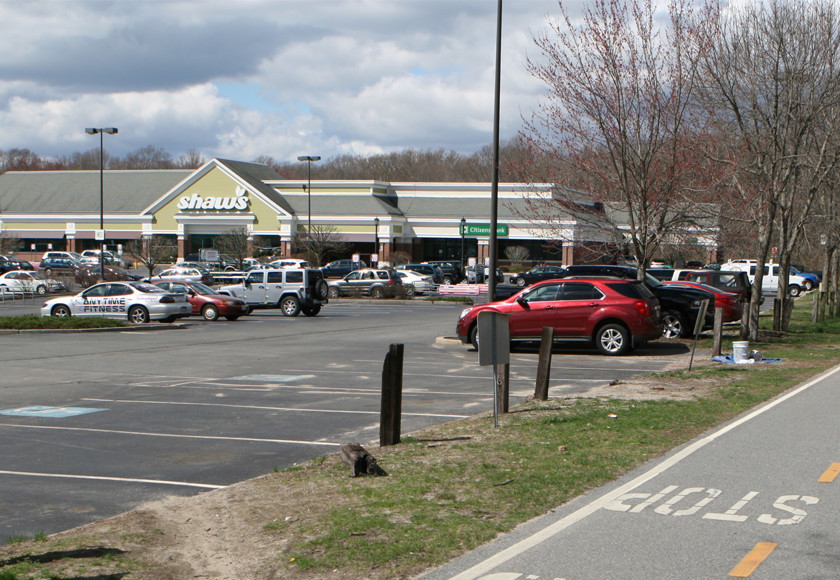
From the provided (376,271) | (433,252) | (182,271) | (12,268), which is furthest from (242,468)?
(433,252)

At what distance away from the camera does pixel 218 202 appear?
→ 7681 centimetres

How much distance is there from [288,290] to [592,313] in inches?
688

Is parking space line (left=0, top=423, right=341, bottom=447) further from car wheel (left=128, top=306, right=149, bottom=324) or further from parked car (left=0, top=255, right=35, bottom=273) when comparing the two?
parked car (left=0, top=255, right=35, bottom=273)

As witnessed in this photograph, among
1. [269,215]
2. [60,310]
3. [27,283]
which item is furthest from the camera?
[269,215]

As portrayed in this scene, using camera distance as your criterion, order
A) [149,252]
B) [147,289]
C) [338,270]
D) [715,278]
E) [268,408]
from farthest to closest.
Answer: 1. [338,270]
2. [149,252]
3. [715,278]
4. [147,289]
5. [268,408]

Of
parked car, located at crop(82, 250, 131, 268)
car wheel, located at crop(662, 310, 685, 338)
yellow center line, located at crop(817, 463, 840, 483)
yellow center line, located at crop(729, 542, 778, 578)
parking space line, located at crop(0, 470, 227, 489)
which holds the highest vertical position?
parked car, located at crop(82, 250, 131, 268)

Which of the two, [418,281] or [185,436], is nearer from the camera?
[185,436]

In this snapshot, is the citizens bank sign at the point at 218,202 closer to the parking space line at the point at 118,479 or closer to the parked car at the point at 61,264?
the parked car at the point at 61,264

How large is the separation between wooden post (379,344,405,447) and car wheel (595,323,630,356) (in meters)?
11.6

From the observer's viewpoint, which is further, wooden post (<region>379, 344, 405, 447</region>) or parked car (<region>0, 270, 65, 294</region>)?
parked car (<region>0, 270, 65, 294</region>)

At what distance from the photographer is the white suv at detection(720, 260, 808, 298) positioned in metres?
51.6

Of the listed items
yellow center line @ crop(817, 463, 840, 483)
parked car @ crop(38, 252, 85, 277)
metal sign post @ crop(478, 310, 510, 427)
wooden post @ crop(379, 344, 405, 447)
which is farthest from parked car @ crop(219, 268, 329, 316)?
parked car @ crop(38, 252, 85, 277)

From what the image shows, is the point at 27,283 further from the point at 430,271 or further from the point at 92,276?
the point at 430,271

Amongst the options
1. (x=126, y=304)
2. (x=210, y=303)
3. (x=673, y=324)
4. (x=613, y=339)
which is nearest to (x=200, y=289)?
(x=210, y=303)
